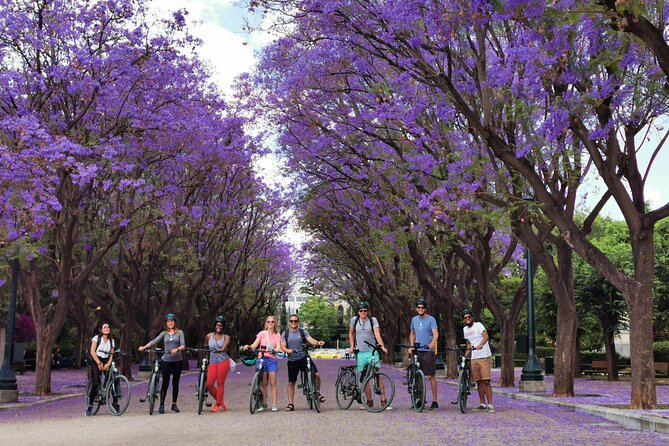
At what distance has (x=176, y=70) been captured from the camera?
64.2 ft

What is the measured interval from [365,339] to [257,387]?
210 cm

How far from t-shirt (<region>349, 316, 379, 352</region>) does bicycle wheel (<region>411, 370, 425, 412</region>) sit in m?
0.91

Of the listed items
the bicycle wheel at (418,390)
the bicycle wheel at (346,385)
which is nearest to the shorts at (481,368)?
the bicycle wheel at (418,390)

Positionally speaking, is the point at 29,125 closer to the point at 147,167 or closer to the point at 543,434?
the point at 147,167

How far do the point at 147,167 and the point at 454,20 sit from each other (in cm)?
1189

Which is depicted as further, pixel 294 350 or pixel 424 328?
pixel 294 350

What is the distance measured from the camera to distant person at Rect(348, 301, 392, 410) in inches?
516

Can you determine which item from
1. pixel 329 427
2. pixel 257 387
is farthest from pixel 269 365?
pixel 329 427

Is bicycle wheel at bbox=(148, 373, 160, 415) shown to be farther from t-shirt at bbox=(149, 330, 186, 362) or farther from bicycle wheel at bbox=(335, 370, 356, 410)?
bicycle wheel at bbox=(335, 370, 356, 410)

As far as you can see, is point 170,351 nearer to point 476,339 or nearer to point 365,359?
point 365,359

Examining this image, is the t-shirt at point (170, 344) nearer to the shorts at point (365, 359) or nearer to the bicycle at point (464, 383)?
the shorts at point (365, 359)

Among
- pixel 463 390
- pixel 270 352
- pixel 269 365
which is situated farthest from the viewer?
pixel 269 365

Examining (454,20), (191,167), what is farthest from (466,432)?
(191,167)

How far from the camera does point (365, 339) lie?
522 inches
